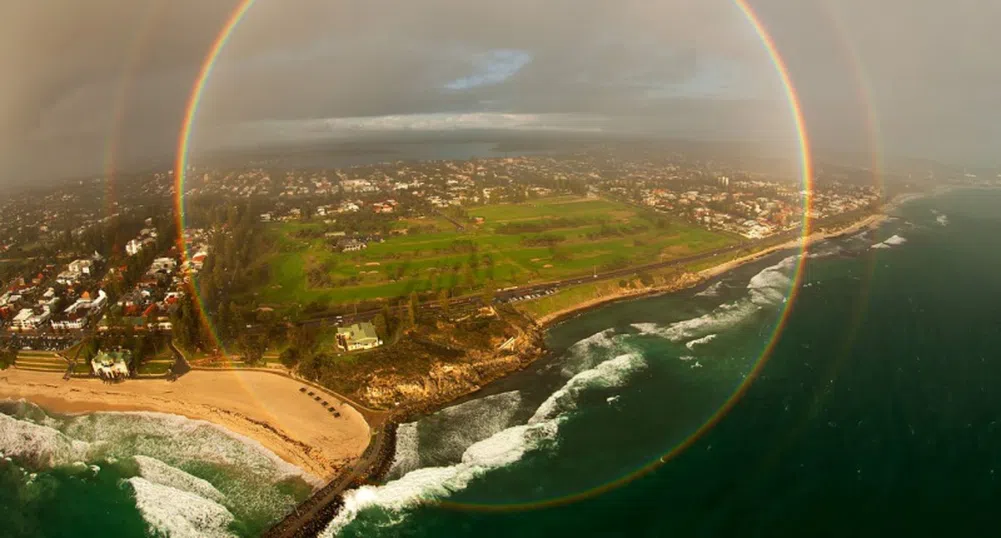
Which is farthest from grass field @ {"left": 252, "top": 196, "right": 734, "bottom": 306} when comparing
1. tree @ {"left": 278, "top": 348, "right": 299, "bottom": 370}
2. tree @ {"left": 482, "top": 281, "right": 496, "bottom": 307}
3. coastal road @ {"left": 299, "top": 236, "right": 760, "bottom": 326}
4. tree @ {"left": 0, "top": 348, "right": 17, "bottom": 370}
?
tree @ {"left": 0, "top": 348, "right": 17, "bottom": 370}

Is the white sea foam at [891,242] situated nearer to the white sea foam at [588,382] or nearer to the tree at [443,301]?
the white sea foam at [588,382]

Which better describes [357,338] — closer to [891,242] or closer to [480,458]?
[480,458]

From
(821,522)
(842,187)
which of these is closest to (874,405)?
(821,522)

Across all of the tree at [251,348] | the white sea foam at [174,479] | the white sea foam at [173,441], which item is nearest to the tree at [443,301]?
the tree at [251,348]

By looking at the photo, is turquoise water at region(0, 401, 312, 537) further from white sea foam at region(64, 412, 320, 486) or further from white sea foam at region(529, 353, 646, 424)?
white sea foam at region(529, 353, 646, 424)

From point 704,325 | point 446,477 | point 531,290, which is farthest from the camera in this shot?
point 531,290

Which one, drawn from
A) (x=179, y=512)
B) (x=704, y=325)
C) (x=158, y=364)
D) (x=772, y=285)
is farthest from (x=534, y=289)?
(x=179, y=512)
